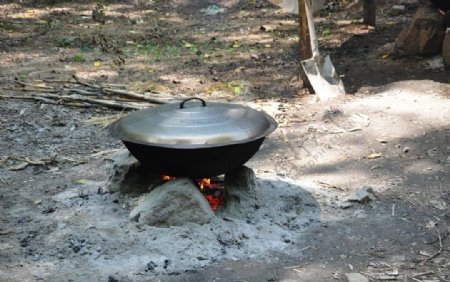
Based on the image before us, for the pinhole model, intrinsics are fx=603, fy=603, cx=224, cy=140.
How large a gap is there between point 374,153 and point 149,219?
2.63 m

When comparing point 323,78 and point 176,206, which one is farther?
point 323,78

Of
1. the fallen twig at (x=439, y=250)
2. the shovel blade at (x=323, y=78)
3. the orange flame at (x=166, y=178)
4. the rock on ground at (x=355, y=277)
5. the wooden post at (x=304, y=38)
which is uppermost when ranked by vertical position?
the wooden post at (x=304, y=38)

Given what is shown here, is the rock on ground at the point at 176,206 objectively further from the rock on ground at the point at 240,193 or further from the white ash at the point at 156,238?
the rock on ground at the point at 240,193

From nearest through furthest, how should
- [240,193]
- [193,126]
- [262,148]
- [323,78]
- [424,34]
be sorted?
[193,126] < [240,193] < [262,148] < [323,78] < [424,34]

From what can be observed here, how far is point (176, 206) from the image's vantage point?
13.8ft

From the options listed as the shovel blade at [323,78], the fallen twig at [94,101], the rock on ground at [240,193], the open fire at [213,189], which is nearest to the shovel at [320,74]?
the shovel blade at [323,78]

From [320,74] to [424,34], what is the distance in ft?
5.54

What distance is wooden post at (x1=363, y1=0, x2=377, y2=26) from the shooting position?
1076cm

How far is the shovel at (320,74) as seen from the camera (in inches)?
295

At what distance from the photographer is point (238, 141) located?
398 cm

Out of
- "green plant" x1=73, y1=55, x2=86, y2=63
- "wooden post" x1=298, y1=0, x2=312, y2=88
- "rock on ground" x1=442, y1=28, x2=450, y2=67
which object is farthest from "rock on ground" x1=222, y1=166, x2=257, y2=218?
"green plant" x1=73, y1=55, x2=86, y2=63

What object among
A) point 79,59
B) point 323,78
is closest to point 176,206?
point 323,78

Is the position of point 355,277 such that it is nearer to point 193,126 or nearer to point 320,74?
point 193,126

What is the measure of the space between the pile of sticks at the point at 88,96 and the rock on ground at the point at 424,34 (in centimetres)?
345
